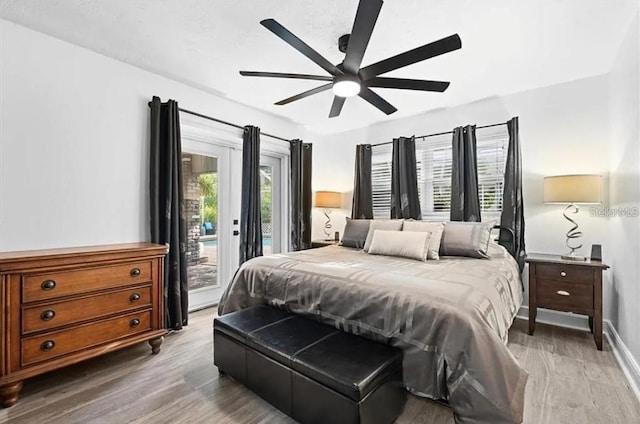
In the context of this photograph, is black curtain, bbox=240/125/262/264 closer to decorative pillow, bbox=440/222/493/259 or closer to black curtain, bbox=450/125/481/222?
decorative pillow, bbox=440/222/493/259

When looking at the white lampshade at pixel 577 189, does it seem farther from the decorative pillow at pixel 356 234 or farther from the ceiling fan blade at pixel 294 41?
the ceiling fan blade at pixel 294 41

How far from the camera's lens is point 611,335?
2.78 m

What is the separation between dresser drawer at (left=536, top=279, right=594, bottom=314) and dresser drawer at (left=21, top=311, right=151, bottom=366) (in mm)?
3545

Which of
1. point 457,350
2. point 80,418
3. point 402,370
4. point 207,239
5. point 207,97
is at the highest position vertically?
point 207,97

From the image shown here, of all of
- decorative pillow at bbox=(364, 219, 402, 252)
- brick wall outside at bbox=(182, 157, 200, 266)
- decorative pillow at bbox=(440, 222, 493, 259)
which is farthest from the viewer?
brick wall outside at bbox=(182, 157, 200, 266)

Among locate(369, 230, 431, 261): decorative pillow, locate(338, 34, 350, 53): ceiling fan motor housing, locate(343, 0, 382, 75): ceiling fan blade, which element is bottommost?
locate(369, 230, 431, 261): decorative pillow

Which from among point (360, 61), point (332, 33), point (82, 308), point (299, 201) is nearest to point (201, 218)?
point (299, 201)

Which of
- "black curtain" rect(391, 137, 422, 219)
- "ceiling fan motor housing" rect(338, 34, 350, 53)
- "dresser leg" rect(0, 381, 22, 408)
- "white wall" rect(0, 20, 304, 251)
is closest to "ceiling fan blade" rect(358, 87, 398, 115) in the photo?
"ceiling fan motor housing" rect(338, 34, 350, 53)

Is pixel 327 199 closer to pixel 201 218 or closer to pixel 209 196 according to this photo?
pixel 209 196

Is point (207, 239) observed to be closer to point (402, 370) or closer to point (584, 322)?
point (402, 370)

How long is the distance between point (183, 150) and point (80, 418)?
8.73ft

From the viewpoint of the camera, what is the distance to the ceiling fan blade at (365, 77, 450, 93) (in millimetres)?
2250

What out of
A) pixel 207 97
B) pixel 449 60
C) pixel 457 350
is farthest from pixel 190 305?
pixel 449 60

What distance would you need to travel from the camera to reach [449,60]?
279cm
